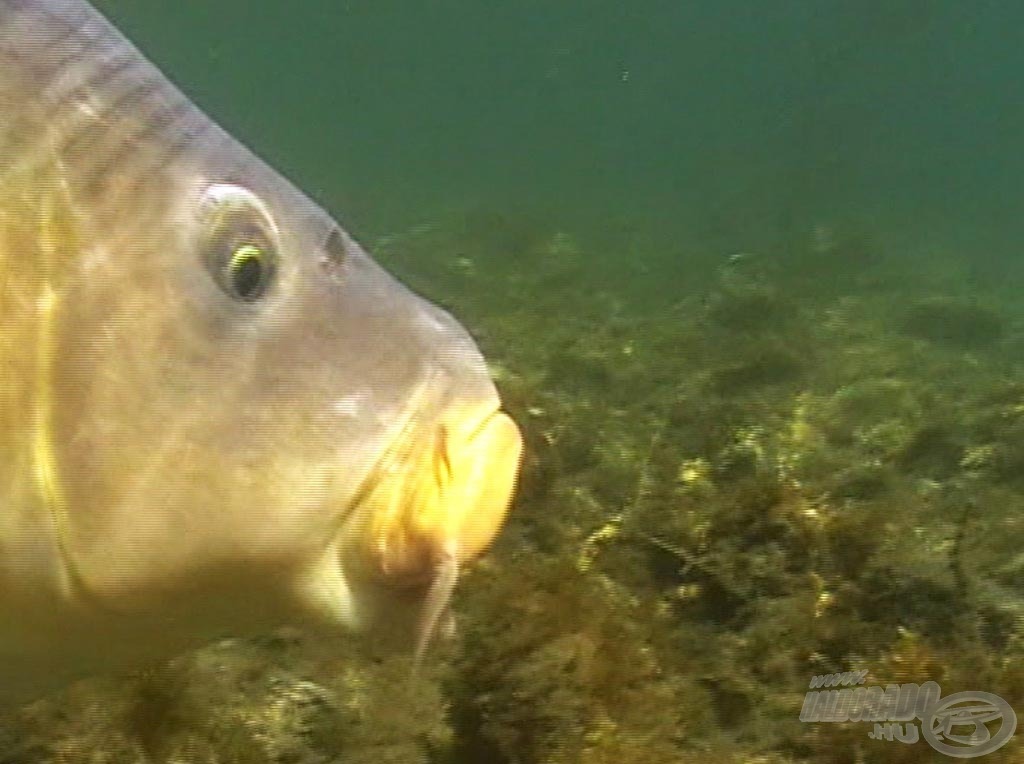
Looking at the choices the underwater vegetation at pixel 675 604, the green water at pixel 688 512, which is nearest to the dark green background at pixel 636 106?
the green water at pixel 688 512

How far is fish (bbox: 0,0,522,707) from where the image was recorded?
1345mm

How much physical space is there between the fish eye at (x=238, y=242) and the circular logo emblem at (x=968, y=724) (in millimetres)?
2460

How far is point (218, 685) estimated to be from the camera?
3.17 metres

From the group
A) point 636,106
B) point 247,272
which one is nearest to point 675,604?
point 247,272

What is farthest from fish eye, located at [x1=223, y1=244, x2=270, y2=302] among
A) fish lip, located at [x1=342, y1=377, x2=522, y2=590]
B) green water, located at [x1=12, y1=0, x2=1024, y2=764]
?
green water, located at [x1=12, y1=0, x2=1024, y2=764]

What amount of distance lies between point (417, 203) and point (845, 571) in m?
22.1

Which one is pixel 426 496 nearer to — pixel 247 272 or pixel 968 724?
pixel 247 272

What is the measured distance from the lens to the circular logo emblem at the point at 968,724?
2.80 metres

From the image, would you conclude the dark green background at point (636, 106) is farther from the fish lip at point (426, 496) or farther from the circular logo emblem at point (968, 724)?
the fish lip at point (426, 496)

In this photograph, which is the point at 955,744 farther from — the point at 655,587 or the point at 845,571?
the point at 655,587

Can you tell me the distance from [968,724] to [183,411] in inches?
104

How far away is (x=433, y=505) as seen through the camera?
1380 mm

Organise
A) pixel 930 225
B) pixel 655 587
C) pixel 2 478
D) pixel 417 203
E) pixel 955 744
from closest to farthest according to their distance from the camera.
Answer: pixel 2 478
pixel 955 744
pixel 655 587
pixel 417 203
pixel 930 225

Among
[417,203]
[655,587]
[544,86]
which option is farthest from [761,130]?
[655,587]
